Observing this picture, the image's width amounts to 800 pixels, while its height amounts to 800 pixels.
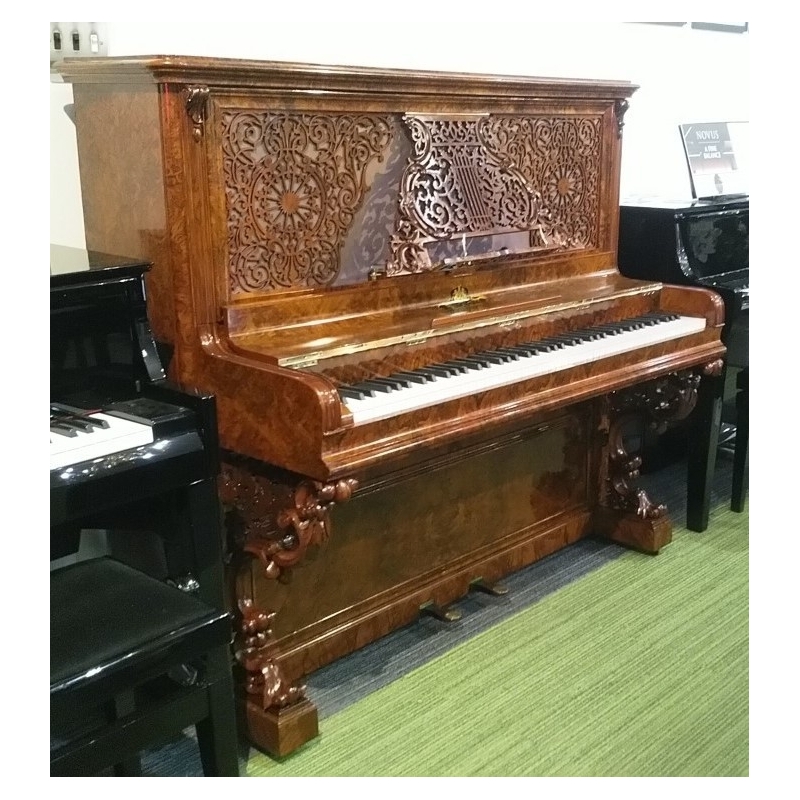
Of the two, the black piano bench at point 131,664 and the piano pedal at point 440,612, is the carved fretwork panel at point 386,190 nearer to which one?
the black piano bench at point 131,664

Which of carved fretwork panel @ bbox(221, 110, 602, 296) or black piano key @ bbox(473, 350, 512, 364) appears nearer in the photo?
carved fretwork panel @ bbox(221, 110, 602, 296)

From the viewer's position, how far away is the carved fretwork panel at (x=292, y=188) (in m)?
2.09

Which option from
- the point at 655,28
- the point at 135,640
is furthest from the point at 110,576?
the point at 655,28

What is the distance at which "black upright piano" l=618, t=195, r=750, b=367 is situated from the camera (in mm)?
3088

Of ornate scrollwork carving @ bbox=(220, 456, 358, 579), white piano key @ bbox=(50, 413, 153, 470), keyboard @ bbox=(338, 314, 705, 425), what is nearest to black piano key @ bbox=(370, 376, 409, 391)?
keyboard @ bbox=(338, 314, 705, 425)

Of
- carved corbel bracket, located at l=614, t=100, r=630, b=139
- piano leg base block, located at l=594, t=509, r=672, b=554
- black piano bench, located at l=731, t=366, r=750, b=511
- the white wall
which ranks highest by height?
the white wall

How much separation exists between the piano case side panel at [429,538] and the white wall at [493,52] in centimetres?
101

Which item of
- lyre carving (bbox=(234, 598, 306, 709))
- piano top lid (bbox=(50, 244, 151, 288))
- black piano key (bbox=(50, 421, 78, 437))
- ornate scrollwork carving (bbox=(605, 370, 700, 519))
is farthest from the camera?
ornate scrollwork carving (bbox=(605, 370, 700, 519))

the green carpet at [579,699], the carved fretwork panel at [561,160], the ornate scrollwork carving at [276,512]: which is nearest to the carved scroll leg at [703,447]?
the green carpet at [579,699]

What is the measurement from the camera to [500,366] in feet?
7.58

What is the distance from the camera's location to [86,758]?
62.4 inches

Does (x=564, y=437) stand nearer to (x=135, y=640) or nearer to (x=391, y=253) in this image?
(x=391, y=253)

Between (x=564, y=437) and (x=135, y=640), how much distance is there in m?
1.84

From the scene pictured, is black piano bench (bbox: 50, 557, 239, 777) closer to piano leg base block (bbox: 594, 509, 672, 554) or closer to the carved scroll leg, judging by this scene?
piano leg base block (bbox: 594, 509, 672, 554)
